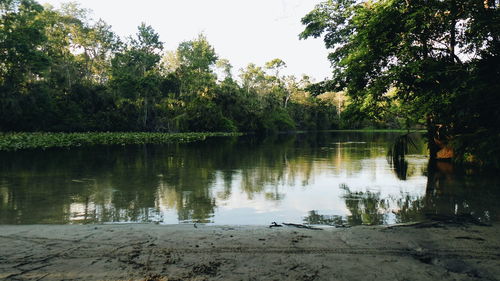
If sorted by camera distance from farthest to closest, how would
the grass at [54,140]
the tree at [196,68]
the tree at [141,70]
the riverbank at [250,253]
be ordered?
1. the tree at [196,68]
2. the tree at [141,70]
3. the grass at [54,140]
4. the riverbank at [250,253]

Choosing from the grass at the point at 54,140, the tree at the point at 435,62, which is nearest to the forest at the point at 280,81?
the tree at the point at 435,62

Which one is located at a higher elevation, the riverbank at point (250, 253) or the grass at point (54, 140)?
the grass at point (54, 140)

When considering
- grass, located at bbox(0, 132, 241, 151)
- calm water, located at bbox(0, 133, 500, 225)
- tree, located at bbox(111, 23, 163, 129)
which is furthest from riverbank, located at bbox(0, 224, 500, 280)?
tree, located at bbox(111, 23, 163, 129)

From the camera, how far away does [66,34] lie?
61500mm

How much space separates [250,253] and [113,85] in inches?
2364

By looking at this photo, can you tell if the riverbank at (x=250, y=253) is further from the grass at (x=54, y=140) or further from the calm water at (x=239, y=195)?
the grass at (x=54, y=140)

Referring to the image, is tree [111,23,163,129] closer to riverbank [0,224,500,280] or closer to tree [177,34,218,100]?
tree [177,34,218,100]

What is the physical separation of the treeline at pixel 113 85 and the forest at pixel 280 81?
19 centimetres

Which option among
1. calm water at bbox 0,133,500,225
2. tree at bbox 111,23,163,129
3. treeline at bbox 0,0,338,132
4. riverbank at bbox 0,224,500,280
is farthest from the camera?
tree at bbox 111,23,163,129

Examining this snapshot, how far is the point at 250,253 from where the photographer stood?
455 cm

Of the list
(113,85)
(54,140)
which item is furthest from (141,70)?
(54,140)

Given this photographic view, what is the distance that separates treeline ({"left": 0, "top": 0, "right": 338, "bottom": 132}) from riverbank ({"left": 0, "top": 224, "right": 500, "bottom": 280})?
1598 inches

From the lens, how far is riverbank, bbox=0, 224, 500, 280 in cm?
388

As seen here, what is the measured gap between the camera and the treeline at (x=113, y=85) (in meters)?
41.2
